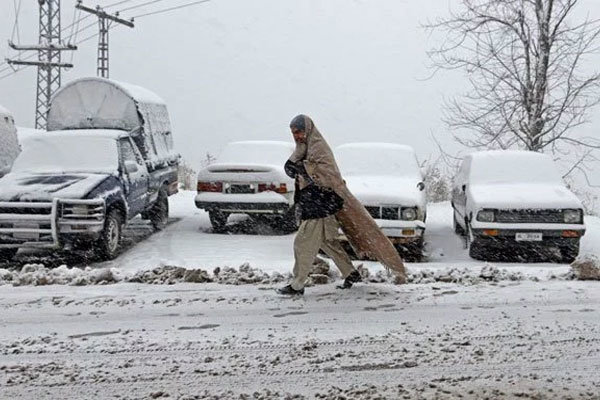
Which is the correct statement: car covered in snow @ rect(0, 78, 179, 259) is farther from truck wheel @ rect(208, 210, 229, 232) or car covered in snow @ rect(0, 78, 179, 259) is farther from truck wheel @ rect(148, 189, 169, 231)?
truck wheel @ rect(208, 210, 229, 232)

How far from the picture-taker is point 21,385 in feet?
14.6

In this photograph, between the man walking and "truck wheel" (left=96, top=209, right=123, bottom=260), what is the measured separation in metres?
4.09

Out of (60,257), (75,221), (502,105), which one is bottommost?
(60,257)

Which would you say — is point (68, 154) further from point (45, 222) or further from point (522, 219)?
point (522, 219)

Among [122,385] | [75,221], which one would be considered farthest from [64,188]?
[122,385]

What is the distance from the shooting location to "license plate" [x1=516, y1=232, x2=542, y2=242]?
385 inches

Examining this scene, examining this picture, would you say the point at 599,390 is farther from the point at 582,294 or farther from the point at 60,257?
the point at 60,257

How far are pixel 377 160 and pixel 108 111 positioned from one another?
218 inches

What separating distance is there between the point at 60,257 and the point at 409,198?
5.21 m

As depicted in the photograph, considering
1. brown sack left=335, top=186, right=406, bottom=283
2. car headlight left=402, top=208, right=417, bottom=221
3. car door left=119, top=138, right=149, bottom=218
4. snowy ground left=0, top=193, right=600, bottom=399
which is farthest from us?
car door left=119, top=138, right=149, bottom=218

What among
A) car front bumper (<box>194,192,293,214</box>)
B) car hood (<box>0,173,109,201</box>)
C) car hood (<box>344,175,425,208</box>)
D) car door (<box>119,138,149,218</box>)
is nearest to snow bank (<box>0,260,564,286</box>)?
car hood (<box>0,173,109,201</box>)

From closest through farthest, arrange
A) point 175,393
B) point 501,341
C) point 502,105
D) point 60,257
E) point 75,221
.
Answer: point 175,393, point 501,341, point 75,221, point 60,257, point 502,105

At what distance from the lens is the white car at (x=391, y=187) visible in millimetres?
9828

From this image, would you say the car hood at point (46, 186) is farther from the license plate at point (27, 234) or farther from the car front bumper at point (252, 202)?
the car front bumper at point (252, 202)
